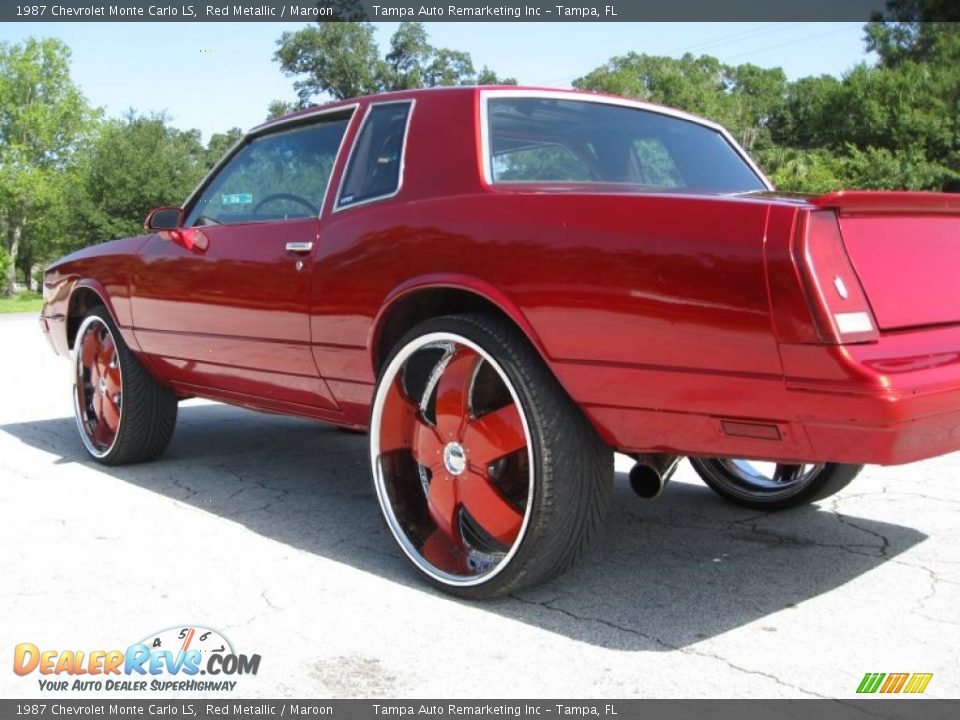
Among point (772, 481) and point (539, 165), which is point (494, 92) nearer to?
point (539, 165)

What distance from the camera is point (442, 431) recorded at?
9.93ft

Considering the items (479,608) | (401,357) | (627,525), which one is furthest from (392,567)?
(627,525)

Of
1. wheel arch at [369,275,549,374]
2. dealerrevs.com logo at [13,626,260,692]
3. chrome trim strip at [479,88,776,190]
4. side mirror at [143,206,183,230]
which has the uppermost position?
chrome trim strip at [479,88,776,190]

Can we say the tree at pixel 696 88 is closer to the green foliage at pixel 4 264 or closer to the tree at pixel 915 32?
the tree at pixel 915 32

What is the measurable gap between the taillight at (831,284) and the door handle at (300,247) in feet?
6.09

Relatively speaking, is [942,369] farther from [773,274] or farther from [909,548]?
[909,548]

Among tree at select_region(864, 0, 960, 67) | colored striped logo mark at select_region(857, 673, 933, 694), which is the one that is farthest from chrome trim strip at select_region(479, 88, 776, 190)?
tree at select_region(864, 0, 960, 67)

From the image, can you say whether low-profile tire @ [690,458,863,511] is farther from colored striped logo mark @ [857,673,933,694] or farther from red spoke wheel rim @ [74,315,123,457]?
red spoke wheel rim @ [74,315,123,457]

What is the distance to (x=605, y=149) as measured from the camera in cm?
333

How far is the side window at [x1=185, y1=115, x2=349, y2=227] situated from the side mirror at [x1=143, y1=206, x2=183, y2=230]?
0.07m

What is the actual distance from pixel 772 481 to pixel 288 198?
7.42 feet

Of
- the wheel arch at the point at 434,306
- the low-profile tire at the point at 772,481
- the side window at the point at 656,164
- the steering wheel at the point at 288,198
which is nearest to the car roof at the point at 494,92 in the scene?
the side window at the point at 656,164

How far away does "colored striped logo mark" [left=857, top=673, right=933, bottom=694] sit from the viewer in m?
2.25
